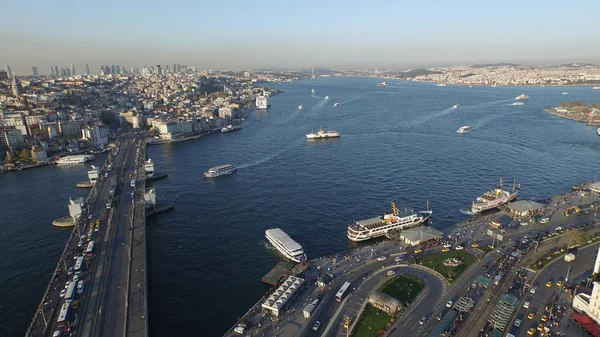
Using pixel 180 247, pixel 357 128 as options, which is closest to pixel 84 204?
pixel 180 247

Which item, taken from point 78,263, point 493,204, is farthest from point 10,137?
point 493,204

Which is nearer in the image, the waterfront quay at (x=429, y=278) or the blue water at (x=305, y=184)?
the waterfront quay at (x=429, y=278)

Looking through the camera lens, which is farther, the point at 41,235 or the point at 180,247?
the point at 41,235

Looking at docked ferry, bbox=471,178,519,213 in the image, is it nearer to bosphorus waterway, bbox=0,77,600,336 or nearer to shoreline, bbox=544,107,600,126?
bosphorus waterway, bbox=0,77,600,336

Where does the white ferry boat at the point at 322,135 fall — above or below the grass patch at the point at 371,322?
above

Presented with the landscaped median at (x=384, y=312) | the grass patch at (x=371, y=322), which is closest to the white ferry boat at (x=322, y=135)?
the landscaped median at (x=384, y=312)

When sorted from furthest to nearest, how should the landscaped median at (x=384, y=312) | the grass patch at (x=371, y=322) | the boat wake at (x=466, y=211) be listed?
1. the boat wake at (x=466, y=211)
2. the landscaped median at (x=384, y=312)
3. the grass patch at (x=371, y=322)

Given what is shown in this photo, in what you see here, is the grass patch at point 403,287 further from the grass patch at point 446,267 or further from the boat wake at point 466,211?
the boat wake at point 466,211

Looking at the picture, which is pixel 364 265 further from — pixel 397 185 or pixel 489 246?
pixel 397 185
